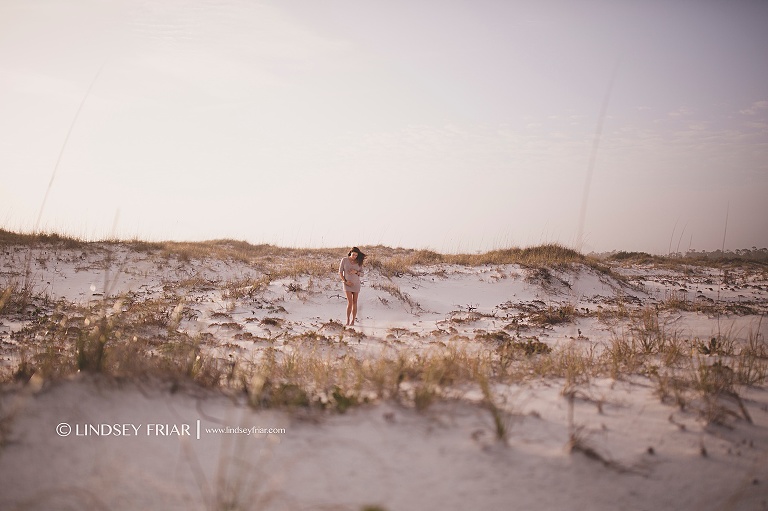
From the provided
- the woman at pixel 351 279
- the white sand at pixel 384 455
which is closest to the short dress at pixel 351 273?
the woman at pixel 351 279

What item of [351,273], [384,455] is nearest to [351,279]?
[351,273]

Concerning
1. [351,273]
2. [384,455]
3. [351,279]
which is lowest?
[384,455]

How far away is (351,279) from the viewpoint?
29.4ft

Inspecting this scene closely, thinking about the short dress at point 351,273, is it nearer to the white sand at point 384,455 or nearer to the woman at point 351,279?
the woman at point 351,279

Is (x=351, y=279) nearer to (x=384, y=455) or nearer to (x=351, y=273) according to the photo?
(x=351, y=273)

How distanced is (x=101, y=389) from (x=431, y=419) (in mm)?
2121

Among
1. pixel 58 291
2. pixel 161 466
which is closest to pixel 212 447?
pixel 161 466

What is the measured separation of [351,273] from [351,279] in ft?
0.47

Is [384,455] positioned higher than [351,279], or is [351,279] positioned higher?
[351,279]

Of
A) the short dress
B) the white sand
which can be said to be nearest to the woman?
the short dress

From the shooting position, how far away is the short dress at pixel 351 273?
29.3 ft

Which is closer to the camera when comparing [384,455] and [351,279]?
[384,455]

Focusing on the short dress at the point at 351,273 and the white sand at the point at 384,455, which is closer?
the white sand at the point at 384,455

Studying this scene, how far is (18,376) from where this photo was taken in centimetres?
312
